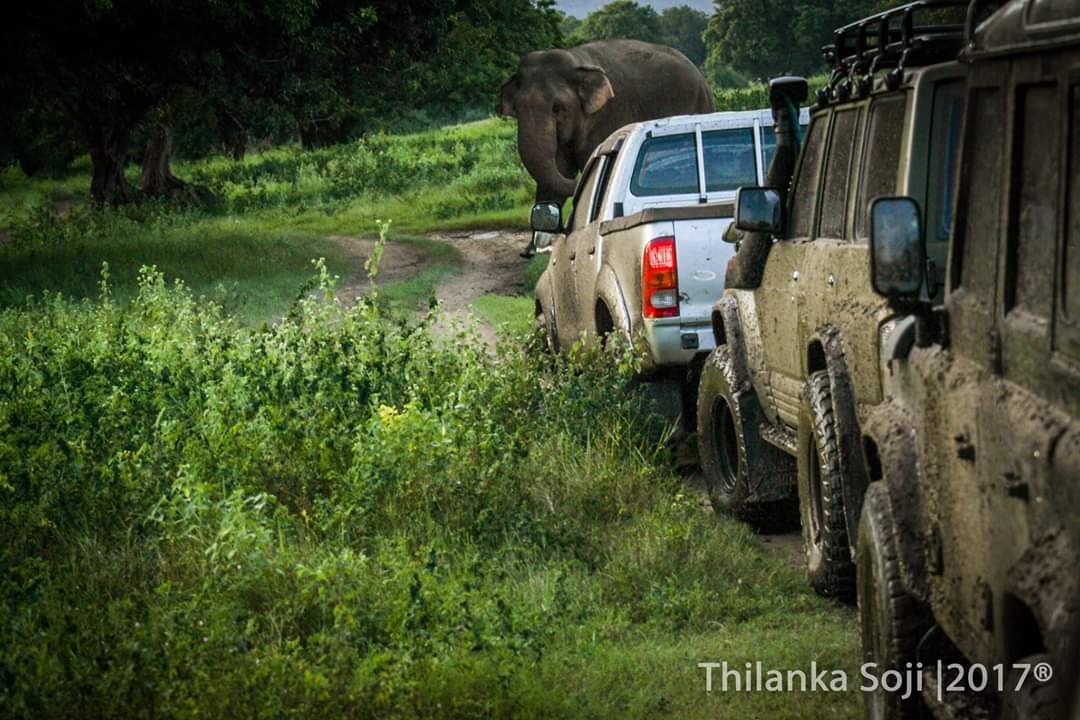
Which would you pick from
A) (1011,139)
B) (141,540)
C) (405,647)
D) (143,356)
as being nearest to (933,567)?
(1011,139)

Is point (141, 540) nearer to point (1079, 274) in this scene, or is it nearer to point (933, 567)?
point (933, 567)

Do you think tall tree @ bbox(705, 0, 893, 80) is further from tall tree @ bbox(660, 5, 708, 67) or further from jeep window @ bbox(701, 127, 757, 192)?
jeep window @ bbox(701, 127, 757, 192)

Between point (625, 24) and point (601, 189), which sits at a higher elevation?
point (625, 24)

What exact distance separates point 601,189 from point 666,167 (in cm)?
53

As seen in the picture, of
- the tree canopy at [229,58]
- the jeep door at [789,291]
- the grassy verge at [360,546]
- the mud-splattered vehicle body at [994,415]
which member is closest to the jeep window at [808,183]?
the jeep door at [789,291]

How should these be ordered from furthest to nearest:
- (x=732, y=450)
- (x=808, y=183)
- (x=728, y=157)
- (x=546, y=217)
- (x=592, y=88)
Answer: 1. (x=592, y=88)
2. (x=546, y=217)
3. (x=728, y=157)
4. (x=732, y=450)
5. (x=808, y=183)

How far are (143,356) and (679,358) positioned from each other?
304 cm

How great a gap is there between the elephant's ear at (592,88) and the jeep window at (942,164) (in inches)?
783

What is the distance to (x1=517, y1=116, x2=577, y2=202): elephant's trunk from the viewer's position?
25641mm

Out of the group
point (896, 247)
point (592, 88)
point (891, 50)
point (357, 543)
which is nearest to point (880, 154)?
point (891, 50)

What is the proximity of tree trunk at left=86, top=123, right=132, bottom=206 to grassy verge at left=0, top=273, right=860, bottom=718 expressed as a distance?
21.1 metres

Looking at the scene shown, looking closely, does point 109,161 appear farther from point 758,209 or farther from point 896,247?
point 896,247

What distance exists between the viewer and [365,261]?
2294cm

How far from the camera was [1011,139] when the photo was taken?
412 cm
